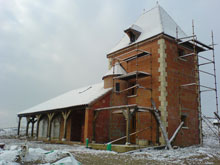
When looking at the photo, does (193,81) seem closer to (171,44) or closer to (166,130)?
(171,44)

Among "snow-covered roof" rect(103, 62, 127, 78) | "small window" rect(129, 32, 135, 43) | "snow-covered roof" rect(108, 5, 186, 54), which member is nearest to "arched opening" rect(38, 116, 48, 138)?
"snow-covered roof" rect(103, 62, 127, 78)

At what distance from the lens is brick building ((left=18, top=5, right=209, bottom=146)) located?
1500cm

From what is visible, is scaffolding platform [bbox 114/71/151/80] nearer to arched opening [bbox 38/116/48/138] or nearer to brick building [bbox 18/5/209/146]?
brick building [bbox 18/5/209/146]

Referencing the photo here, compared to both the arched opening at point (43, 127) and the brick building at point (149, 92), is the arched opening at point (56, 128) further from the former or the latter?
the brick building at point (149, 92)

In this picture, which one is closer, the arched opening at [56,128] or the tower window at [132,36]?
the tower window at [132,36]

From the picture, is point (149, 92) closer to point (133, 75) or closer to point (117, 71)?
point (133, 75)

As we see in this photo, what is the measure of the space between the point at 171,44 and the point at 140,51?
7.40 feet

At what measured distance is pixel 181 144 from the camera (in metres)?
14.9

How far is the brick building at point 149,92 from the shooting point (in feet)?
49.2

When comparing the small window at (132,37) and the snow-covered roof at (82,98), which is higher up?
the small window at (132,37)

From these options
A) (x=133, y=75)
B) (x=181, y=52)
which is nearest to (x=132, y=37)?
(x=133, y=75)

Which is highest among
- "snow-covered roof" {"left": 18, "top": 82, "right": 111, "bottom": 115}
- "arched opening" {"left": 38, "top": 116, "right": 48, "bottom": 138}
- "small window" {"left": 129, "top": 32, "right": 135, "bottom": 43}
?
"small window" {"left": 129, "top": 32, "right": 135, "bottom": 43}

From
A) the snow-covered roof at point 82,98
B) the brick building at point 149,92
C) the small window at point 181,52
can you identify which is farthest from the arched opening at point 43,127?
the small window at point 181,52

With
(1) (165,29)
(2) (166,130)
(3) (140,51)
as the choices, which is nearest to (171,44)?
(1) (165,29)
